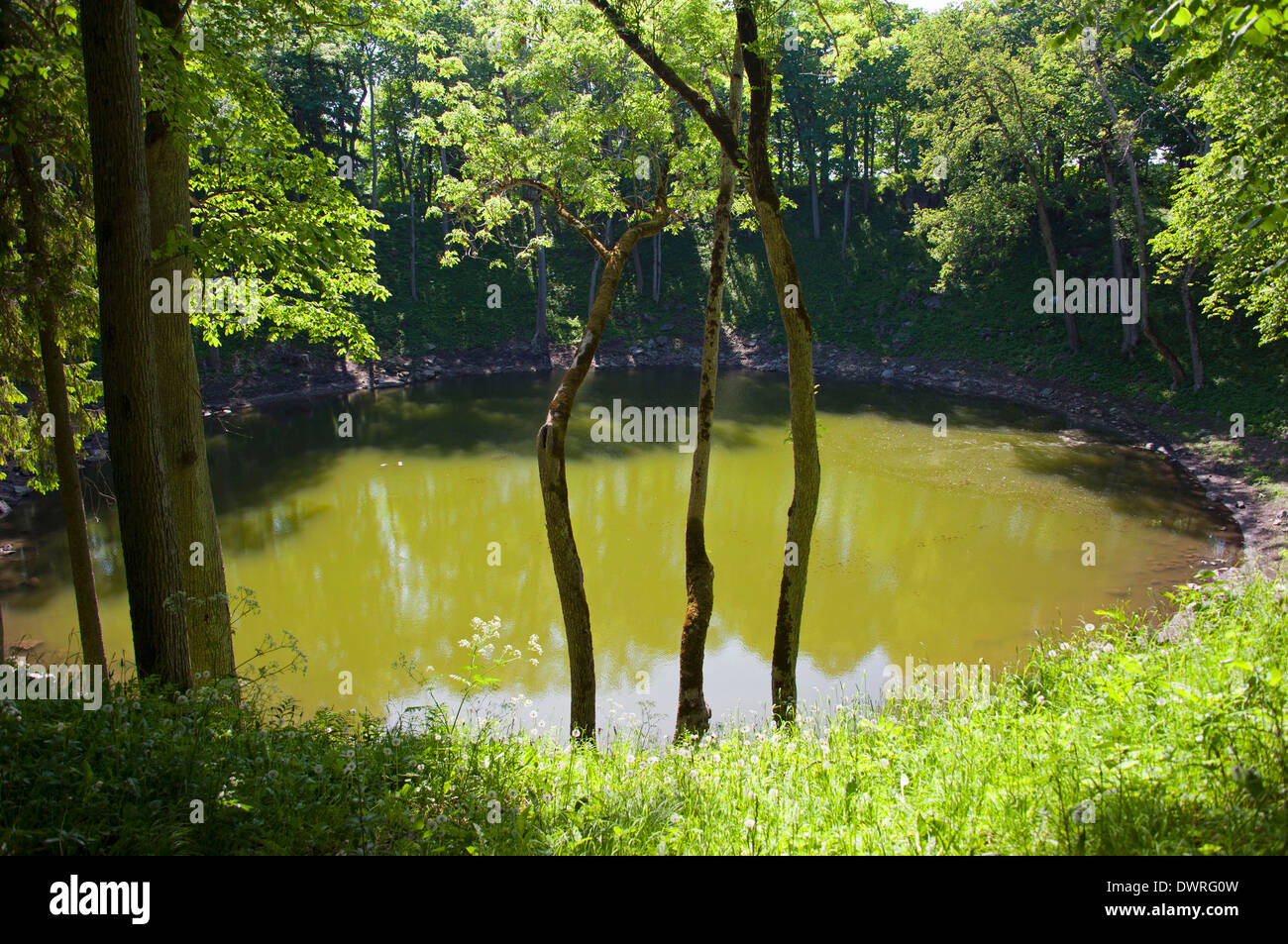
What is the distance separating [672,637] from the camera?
10.1m

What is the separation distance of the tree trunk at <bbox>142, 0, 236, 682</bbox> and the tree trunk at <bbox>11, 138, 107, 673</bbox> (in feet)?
4.05

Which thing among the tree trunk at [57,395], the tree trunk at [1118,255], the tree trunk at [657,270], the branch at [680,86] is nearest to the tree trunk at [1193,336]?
the tree trunk at [1118,255]

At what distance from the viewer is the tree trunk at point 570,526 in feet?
21.6

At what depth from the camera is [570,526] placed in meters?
6.71

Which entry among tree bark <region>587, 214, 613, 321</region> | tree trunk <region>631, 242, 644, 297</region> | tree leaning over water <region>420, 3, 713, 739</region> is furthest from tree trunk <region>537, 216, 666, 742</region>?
tree trunk <region>631, 242, 644, 297</region>

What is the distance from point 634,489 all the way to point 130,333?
12.4 metres

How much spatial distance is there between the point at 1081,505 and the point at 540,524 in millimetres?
10031

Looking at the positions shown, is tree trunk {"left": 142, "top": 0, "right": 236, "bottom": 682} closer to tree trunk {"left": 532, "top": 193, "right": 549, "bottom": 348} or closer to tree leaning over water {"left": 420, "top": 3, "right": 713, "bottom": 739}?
tree leaning over water {"left": 420, "top": 3, "right": 713, "bottom": 739}

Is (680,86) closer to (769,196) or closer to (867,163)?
(769,196)

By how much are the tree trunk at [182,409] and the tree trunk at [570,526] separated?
250 cm

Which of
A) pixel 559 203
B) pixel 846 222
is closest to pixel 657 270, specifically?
pixel 846 222

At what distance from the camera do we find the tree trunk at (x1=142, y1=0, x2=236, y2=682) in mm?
5801

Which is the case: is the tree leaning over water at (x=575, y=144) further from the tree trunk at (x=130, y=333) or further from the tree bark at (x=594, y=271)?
the tree bark at (x=594, y=271)

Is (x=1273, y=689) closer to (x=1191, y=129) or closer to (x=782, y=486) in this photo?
(x=782, y=486)
